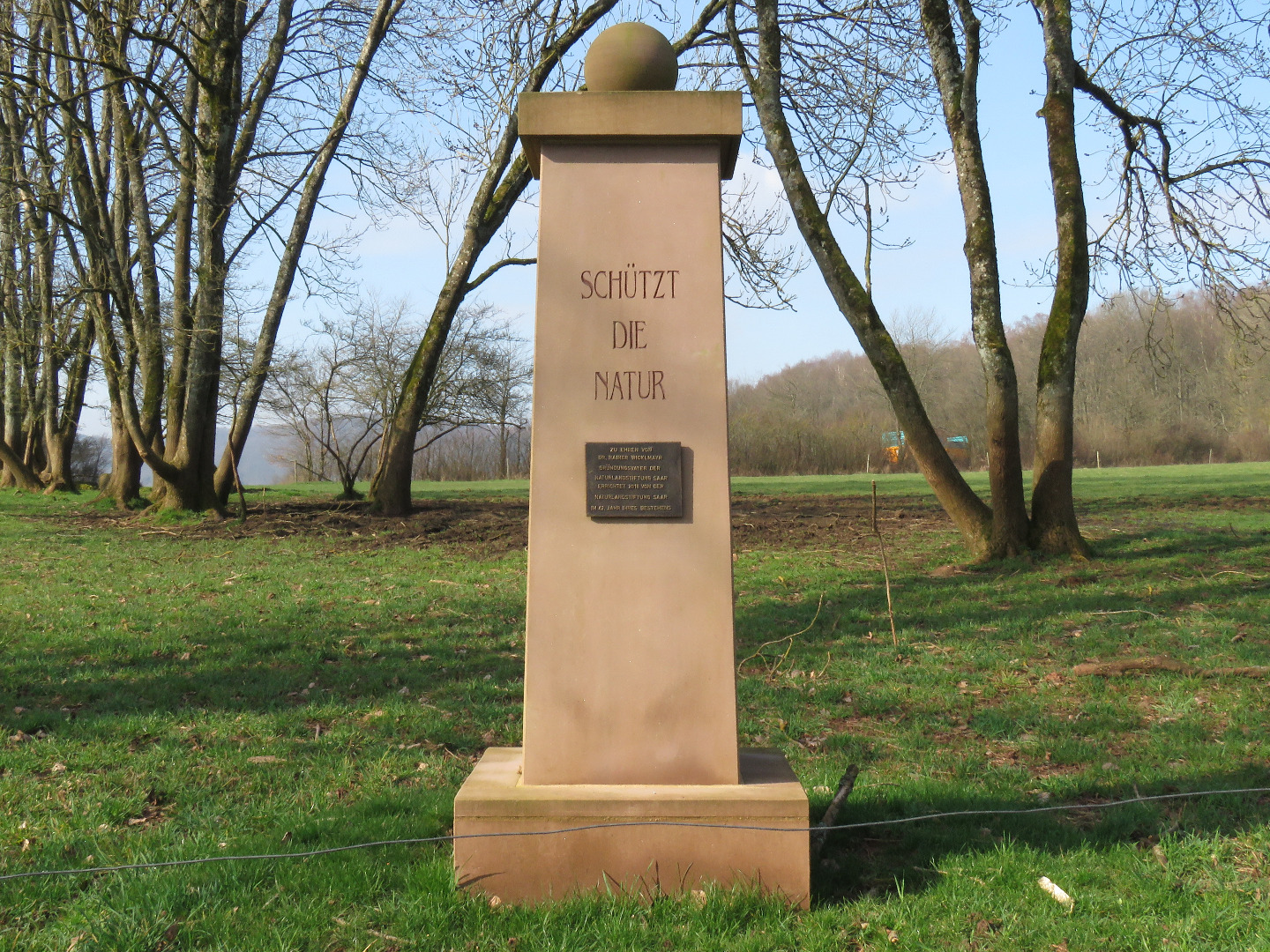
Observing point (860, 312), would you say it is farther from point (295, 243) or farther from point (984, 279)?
point (295, 243)

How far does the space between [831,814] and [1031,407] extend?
63814 mm

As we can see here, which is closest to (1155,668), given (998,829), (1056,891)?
(998,829)

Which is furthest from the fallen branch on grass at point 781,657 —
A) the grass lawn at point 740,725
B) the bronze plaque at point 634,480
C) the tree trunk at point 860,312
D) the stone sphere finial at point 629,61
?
the stone sphere finial at point 629,61

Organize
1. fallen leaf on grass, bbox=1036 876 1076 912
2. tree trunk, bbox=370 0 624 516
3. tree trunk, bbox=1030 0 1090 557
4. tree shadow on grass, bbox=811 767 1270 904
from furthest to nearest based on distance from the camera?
tree trunk, bbox=370 0 624 516
tree trunk, bbox=1030 0 1090 557
tree shadow on grass, bbox=811 767 1270 904
fallen leaf on grass, bbox=1036 876 1076 912

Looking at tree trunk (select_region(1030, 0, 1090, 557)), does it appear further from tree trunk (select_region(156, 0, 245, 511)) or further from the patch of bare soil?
tree trunk (select_region(156, 0, 245, 511))

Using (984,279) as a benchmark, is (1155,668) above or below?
below

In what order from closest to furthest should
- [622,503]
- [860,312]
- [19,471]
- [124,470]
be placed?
[622,503] → [860,312] → [124,470] → [19,471]

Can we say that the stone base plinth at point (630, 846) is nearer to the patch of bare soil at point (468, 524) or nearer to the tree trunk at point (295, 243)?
the patch of bare soil at point (468, 524)

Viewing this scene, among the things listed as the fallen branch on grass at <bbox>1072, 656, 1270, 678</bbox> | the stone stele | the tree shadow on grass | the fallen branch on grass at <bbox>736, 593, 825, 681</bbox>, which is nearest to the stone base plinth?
the stone stele

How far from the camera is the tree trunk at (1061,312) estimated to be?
428 inches

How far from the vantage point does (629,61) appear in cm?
382

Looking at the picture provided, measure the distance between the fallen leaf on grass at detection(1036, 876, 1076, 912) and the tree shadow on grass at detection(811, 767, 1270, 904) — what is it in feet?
0.95

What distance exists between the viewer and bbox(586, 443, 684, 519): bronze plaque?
371 cm

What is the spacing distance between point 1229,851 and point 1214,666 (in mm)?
3255
